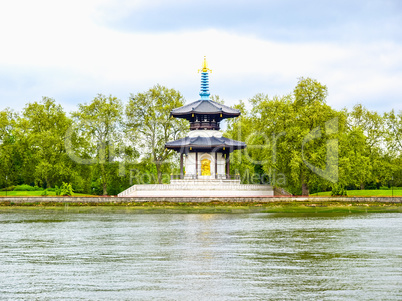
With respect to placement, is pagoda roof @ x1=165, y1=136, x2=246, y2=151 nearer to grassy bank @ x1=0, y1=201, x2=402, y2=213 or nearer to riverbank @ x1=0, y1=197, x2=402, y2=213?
riverbank @ x1=0, y1=197, x2=402, y2=213

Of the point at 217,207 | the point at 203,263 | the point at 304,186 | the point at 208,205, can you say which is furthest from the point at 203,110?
the point at 203,263

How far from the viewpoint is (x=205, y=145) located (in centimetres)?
7262

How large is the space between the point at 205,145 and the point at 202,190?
21.8ft

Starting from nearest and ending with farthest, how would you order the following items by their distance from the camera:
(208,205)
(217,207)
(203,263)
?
(203,263) → (217,207) → (208,205)

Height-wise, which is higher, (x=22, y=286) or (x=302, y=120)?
(x=302, y=120)

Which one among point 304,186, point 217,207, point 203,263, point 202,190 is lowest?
point 203,263

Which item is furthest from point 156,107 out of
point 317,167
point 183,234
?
point 183,234

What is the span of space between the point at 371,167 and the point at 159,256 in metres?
58.6

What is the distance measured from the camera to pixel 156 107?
85.8 metres

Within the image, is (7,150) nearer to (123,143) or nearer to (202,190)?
(123,143)

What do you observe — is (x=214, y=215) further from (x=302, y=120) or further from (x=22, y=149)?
(x=22, y=149)

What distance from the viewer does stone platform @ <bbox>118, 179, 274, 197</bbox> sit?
67.9 metres

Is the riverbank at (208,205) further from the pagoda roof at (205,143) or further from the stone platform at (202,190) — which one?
the pagoda roof at (205,143)

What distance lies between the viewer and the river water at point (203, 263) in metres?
17.6
